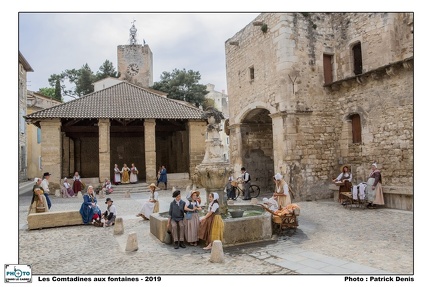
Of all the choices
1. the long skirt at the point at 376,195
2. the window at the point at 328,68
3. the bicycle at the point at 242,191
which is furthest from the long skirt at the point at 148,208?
the window at the point at 328,68

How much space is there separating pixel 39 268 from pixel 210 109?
17.1 ft

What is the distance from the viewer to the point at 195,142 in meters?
21.6

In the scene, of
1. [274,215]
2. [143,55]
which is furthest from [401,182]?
[143,55]

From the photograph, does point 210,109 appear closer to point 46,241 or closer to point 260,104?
point 46,241

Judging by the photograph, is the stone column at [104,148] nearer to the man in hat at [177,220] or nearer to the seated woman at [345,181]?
the seated woman at [345,181]

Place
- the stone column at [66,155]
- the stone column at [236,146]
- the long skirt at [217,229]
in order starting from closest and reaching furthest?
A: the long skirt at [217,229] → the stone column at [236,146] → the stone column at [66,155]

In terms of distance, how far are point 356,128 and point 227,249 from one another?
9.43 m

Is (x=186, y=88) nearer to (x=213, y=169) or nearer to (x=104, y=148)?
(x=104, y=148)

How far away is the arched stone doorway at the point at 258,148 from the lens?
1786 cm

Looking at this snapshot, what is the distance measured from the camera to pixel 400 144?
39.4 ft

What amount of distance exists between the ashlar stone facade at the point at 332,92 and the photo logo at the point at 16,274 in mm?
10460

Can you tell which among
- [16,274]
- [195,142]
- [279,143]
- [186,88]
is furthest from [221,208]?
[186,88]

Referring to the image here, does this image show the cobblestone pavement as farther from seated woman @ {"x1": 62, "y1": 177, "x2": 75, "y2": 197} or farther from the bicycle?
seated woman @ {"x1": 62, "y1": 177, "x2": 75, "y2": 197}

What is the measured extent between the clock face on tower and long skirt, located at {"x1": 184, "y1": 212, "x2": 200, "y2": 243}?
133 ft
